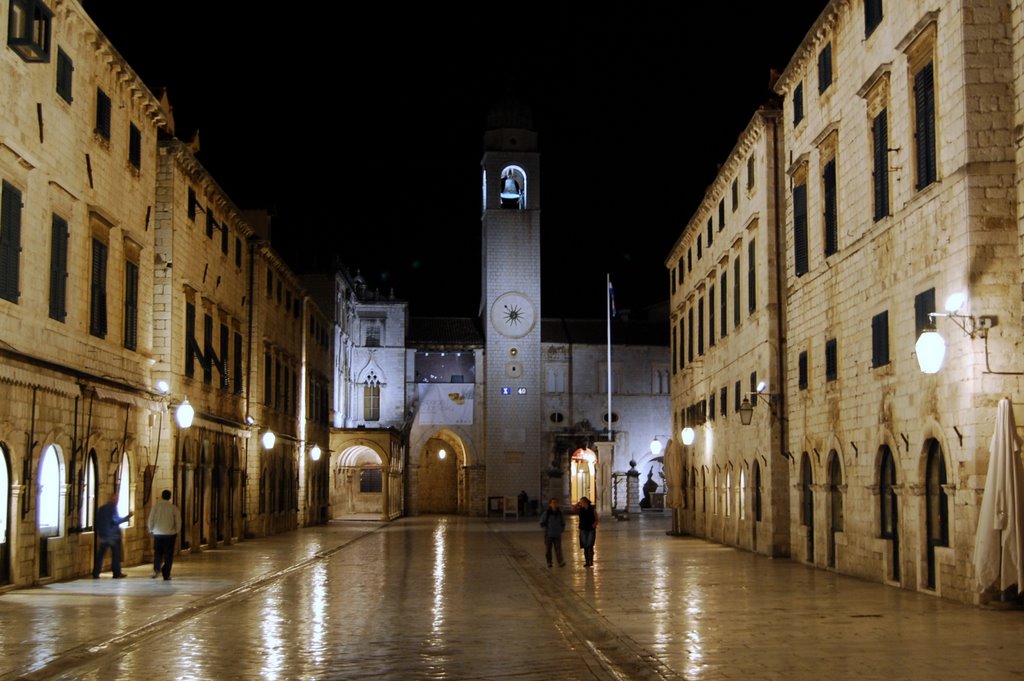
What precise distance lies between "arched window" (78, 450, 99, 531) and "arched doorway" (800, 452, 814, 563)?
15.1m

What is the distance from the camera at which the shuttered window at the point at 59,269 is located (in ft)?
72.0

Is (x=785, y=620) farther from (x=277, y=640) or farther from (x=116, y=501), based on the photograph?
(x=116, y=501)

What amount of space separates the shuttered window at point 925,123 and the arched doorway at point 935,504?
4270mm

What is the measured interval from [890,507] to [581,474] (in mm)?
54376

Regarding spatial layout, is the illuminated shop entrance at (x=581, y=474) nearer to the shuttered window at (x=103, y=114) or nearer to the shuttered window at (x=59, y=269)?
the shuttered window at (x=103, y=114)

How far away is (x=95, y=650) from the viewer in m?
13.7

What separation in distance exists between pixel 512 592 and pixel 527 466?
5262 cm

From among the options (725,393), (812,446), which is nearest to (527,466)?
(725,393)

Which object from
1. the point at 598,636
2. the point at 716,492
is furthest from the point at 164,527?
the point at 716,492

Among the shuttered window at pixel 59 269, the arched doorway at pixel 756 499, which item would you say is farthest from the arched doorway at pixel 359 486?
the shuttered window at pixel 59 269

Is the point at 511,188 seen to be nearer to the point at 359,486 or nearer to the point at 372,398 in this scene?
the point at 372,398

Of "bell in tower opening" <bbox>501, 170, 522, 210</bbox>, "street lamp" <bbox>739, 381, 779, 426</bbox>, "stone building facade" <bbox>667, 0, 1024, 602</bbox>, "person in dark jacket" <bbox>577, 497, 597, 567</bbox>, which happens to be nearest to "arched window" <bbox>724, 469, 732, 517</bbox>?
"street lamp" <bbox>739, 381, 779, 426</bbox>

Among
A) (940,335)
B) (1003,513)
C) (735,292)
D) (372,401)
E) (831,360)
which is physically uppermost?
(735,292)

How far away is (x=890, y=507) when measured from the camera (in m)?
21.9
